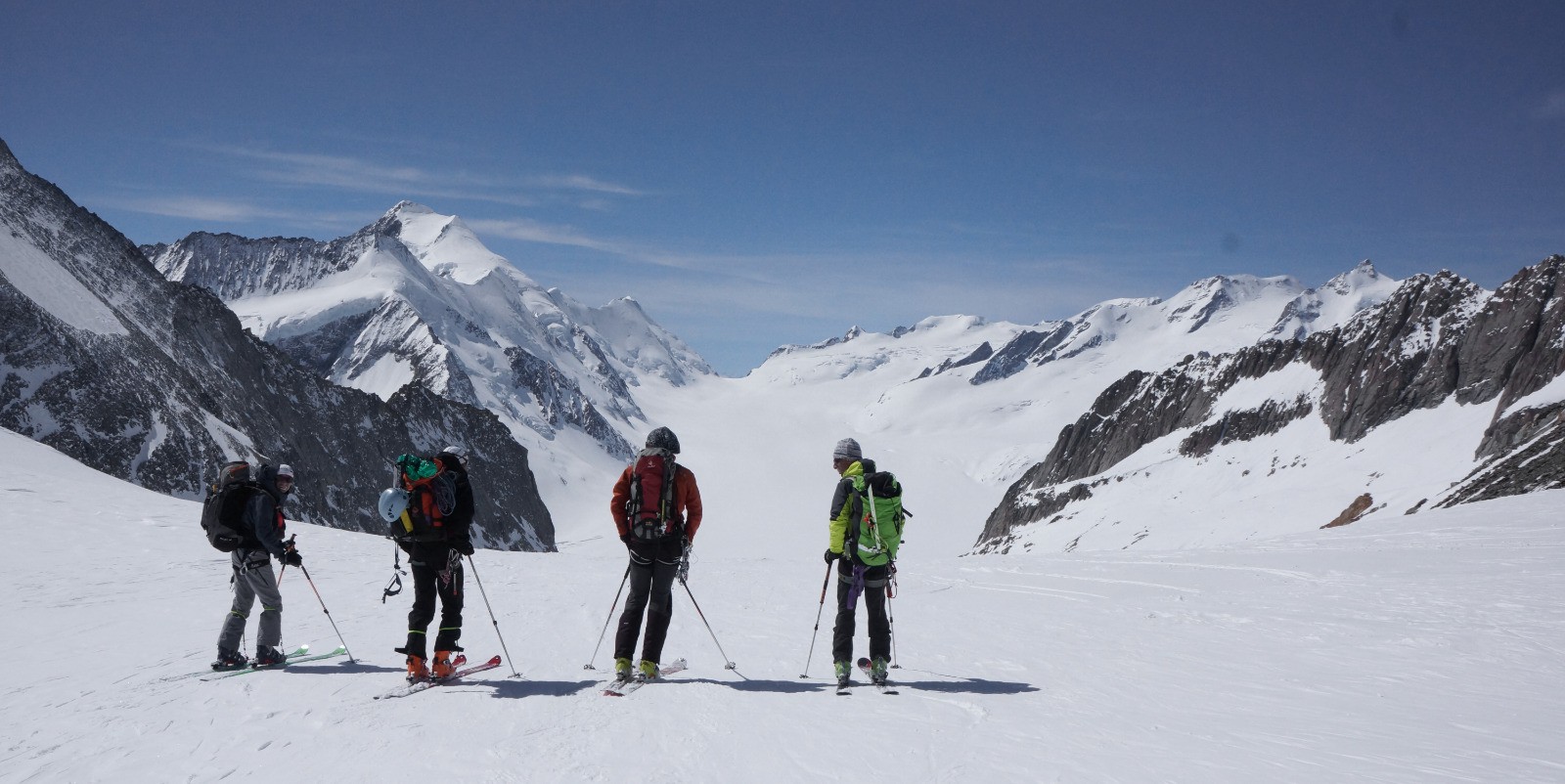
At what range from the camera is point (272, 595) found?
1088 centimetres

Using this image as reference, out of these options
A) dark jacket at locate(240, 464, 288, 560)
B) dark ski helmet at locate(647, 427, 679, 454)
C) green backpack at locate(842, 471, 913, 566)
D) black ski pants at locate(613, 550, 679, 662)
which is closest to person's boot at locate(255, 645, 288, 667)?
dark jacket at locate(240, 464, 288, 560)

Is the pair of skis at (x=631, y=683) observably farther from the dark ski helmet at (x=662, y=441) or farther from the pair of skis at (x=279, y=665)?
the pair of skis at (x=279, y=665)

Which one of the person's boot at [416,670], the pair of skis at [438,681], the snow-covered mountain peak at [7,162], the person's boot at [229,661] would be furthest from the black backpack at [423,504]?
the snow-covered mountain peak at [7,162]

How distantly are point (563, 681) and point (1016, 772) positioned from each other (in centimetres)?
545

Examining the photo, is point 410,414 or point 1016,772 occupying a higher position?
point 410,414

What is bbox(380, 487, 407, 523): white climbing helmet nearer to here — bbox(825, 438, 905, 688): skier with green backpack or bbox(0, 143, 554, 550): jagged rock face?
bbox(825, 438, 905, 688): skier with green backpack

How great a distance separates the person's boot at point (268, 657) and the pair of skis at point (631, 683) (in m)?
4.24

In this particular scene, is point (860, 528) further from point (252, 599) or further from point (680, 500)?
point (252, 599)

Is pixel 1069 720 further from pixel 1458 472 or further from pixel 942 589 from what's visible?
pixel 1458 472

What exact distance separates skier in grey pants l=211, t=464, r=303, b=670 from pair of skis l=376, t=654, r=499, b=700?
2416 mm

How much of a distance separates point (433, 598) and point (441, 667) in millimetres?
757

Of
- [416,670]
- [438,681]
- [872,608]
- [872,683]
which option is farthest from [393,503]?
[872,683]

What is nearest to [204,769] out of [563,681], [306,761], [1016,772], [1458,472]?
[306,761]

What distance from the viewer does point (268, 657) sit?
10.6 meters
